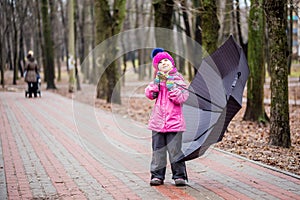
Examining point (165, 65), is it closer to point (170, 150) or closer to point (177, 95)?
point (177, 95)

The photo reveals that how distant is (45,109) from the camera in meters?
20.1

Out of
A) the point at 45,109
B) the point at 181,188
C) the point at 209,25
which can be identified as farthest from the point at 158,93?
the point at 45,109

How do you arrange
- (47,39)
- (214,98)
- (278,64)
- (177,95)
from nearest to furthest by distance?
(177,95), (214,98), (278,64), (47,39)

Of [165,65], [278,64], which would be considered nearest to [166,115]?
[165,65]

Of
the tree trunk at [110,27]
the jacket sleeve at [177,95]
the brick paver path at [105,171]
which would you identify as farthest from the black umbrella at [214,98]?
the tree trunk at [110,27]

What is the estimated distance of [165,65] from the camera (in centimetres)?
728

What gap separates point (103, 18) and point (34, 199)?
18.3 meters

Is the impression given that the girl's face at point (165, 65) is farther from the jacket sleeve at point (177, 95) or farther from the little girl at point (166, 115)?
the jacket sleeve at point (177, 95)

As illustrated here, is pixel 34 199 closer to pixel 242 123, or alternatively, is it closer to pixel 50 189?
pixel 50 189

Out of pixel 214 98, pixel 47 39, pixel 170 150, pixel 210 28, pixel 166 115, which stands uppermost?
pixel 47 39

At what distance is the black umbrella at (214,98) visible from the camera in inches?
283

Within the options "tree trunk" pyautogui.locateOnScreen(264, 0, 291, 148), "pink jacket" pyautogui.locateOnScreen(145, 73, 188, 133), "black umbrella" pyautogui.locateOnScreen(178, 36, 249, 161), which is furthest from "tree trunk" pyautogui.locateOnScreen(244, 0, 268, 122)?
"pink jacket" pyautogui.locateOnScreen(145, 73, 188, 133)

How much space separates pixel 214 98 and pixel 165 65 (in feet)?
3.02

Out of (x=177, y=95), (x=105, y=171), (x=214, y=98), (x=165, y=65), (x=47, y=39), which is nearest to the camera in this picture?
(x=177, y=95)
